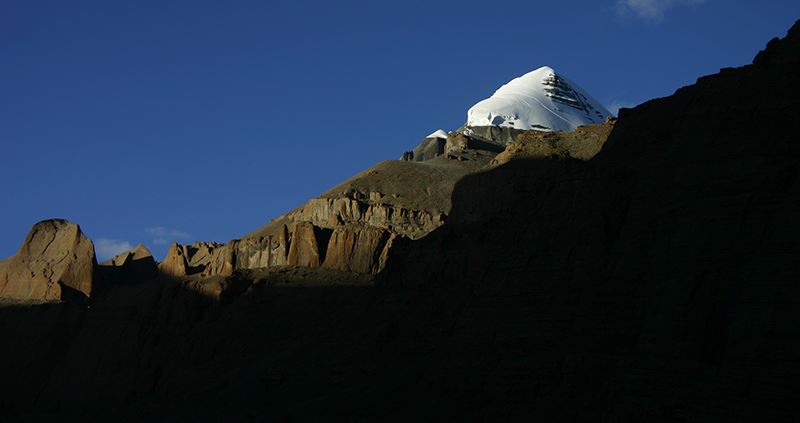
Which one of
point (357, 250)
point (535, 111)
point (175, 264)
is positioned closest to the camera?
point (357, 250)

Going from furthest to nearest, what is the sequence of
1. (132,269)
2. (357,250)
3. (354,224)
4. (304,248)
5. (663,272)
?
1. (132,269)
2. (354,224)
3. (304,248)
4. (357,250)
5. (663,272)

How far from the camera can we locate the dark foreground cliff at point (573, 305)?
6122 centimetres

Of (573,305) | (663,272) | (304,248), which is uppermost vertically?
(304,248)

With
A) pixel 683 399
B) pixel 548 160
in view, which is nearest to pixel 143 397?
pixel 548 160

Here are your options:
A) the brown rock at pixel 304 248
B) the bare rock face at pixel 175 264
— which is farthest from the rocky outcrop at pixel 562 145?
the bare rock face at pixel 175 264

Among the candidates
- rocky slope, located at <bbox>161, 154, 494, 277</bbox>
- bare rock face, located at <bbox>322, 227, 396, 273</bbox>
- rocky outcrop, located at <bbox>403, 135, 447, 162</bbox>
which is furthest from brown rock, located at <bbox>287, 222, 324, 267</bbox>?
rocky outcrop, located at <bbox>403, 135, 447, 162</bbox>

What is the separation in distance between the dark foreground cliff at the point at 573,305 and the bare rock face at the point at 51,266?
38072mm

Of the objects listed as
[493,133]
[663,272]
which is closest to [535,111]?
[493,133]

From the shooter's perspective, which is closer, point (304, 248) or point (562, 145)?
point (562, 145)

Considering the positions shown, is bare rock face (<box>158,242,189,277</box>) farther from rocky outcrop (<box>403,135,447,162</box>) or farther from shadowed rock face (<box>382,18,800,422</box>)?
shadowed rock face (<box>382,18,800,422</box>)

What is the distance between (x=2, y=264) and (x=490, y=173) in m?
72.9

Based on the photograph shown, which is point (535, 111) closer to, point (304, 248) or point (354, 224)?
point (354, 224)

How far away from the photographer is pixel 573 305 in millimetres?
72438

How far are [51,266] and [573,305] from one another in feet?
299
